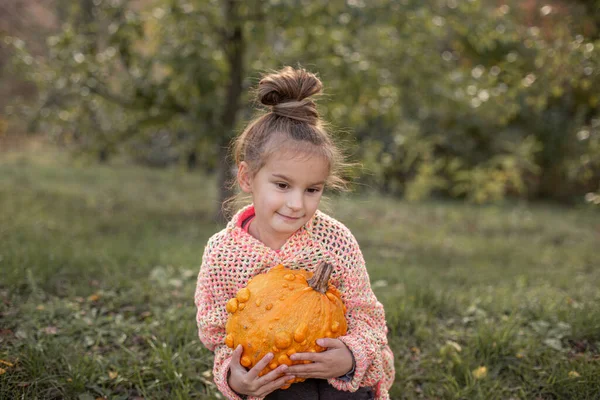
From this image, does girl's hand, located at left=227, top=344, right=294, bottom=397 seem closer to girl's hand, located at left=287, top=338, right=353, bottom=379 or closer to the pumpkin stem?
girl's hand, located at left=287, top=338, right=353, bottom=379

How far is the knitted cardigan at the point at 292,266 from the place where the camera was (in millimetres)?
2219

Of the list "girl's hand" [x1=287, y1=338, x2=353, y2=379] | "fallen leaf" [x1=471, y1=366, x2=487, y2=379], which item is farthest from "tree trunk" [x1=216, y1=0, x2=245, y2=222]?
"girl's hand" [x1=287, y1=338, x2=353, y2=379]

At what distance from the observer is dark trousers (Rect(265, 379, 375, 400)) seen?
7.06ft

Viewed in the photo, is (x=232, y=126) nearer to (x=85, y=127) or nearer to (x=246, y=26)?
(x=246, y=26)

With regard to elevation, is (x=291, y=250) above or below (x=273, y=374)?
above

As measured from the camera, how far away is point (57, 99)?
6527 mm

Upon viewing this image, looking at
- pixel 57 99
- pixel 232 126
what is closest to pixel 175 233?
pixel 232 126

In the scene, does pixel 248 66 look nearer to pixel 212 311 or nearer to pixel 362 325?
pixel 212 311

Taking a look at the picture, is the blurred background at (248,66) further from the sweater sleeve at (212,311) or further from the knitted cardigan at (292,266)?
the sweater sleeve at (212,311)

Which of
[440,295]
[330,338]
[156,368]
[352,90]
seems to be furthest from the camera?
[352,90]

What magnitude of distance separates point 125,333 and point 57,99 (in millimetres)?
4349

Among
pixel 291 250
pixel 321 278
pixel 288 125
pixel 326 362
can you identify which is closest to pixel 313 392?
pixel 326 362

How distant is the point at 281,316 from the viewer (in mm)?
2020

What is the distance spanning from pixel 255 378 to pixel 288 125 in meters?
0.99
